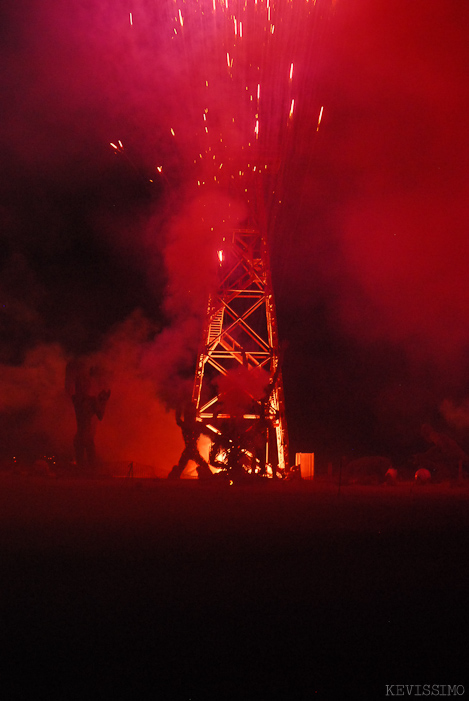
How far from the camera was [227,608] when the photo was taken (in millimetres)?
4602

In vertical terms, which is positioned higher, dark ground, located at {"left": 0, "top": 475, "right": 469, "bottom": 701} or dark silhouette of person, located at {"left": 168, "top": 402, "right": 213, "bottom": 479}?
dark silhouette of person, located at {"left": 168, "top": 402, "right": 213, "bottom": 479}

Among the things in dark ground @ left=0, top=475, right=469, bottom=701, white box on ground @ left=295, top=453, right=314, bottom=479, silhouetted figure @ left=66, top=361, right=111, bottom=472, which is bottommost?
dark ground @ left=0, top=475, right=469, bottom=701

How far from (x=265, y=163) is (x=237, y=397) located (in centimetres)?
751

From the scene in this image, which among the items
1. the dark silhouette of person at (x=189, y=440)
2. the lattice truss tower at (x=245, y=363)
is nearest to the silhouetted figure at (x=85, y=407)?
the dark silhouette of person at (x=189, y=440)

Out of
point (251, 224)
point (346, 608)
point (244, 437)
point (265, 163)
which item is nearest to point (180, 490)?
point (244, 437)

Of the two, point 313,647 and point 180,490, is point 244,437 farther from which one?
point 313,647

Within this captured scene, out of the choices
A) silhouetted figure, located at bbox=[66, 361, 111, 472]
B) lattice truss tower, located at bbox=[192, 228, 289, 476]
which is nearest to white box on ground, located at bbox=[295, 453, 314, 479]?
lattice truss tower, located at bbox=[192, 228, 289, 476]

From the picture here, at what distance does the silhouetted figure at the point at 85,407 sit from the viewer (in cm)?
2209

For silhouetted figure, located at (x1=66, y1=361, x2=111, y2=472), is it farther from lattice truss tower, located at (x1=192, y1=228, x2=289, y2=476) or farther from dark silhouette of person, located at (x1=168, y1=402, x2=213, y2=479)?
lattice truss tower, located at (x1=192, y1=228, x2=289, y2=476)

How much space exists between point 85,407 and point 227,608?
1813 centimetres

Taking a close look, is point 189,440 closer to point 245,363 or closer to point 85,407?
point 245,363

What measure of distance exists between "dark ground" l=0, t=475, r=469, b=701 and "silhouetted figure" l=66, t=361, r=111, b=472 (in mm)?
12888

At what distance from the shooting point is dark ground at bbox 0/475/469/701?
11.4 ft

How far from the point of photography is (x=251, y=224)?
21.8 metres
